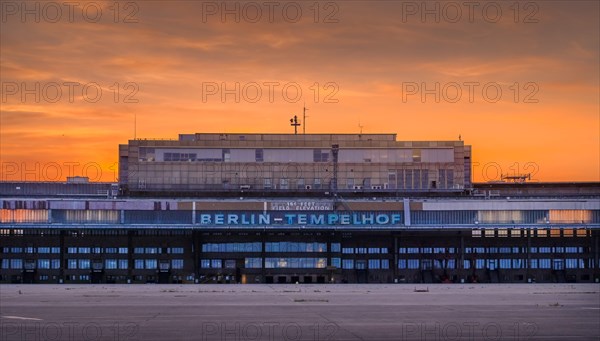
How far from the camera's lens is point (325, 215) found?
126 meters

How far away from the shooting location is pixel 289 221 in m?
125

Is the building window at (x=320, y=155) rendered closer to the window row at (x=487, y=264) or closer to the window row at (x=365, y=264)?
the window row at (x=365, y=264)

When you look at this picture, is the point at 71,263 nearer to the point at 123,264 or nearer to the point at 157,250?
the point at 123,264

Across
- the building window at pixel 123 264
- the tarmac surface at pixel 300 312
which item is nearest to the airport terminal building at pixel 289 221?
the building window at pixel 123 264

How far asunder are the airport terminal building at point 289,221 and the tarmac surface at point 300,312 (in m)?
8.95

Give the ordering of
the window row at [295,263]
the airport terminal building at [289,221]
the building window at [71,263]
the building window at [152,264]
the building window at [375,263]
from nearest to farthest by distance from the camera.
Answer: the airport terminal building at [289,221] → the building window at [71,263] → the building window at [152,264] → the window row at [295,263] → the building window at [375,263]

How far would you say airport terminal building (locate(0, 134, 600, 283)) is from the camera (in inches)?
4924

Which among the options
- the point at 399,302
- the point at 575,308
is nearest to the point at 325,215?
the point at 399,302

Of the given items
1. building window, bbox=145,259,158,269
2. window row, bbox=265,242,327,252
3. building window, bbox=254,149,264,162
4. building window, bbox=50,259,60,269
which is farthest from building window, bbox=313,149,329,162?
building window, bbox=50,259,60,269

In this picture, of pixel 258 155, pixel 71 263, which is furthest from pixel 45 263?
pixel 258 155

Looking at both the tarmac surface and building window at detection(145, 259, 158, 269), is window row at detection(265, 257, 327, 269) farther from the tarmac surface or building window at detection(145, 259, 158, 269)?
building window at detection(145, 259, 158, 269)

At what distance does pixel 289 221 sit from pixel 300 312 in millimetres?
44125

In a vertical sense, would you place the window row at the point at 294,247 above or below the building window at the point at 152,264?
above

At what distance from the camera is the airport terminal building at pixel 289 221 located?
125062 mm
